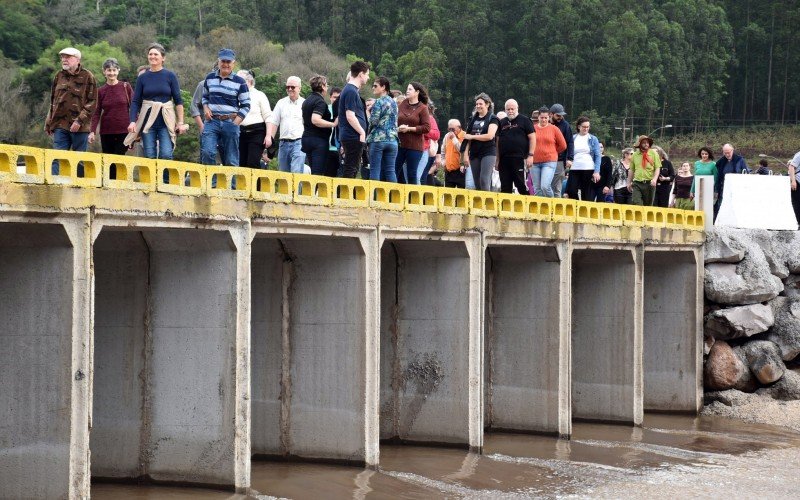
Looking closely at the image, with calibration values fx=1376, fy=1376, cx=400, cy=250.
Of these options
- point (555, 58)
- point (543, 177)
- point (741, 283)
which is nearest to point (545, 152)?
point (543, 177)

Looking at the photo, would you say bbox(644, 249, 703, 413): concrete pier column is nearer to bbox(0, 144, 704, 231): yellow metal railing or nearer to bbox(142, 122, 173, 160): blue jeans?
bbox(0, 144, 704, 231): yellow metal railing

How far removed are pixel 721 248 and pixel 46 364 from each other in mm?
17419

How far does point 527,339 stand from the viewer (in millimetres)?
23250

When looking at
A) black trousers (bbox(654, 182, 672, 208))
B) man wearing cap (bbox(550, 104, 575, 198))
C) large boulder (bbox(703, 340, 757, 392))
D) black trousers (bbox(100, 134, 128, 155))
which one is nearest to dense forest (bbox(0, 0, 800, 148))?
black trousers (bbox(654, 182, 672, 208))

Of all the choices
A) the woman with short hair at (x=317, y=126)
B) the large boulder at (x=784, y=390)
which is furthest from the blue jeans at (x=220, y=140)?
Result: the large boulder at (x=784, y=390)

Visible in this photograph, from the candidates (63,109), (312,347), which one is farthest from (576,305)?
(63,109)

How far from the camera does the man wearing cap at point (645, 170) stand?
27016mm

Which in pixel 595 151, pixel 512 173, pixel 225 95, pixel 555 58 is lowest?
pixel 512 173

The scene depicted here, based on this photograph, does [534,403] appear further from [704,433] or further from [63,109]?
[63,109]

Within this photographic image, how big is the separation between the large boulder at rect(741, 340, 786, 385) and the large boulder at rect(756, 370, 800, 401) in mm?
121

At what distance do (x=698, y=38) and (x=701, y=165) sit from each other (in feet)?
202

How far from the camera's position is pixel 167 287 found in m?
16.4

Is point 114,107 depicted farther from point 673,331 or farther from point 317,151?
point 673,331

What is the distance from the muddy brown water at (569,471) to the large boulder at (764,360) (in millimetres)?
2190
